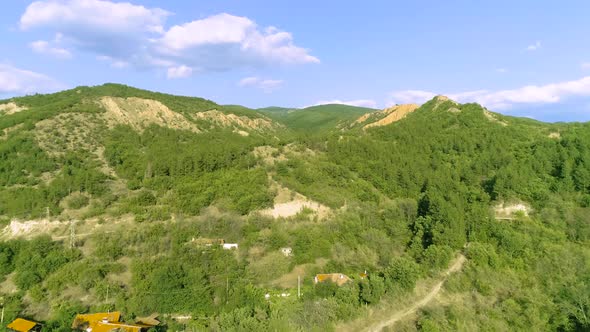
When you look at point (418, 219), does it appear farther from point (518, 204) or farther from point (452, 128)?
point (452, 128)

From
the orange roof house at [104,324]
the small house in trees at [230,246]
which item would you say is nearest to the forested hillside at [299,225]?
the small house in trees at [230,246]

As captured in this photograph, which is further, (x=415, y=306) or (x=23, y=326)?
(x=23, y=326)

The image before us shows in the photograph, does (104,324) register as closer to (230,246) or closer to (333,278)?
(230,246)

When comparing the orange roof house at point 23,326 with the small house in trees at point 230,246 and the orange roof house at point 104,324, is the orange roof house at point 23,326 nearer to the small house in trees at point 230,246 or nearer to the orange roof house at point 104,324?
the orange roof house at point 104,324

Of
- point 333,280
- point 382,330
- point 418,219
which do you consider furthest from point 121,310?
point 418,219

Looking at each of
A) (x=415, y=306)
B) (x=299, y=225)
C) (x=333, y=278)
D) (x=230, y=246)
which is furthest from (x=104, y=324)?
(x=415, y=306)

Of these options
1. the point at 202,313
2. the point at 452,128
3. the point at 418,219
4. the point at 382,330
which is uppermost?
the point at 452,128

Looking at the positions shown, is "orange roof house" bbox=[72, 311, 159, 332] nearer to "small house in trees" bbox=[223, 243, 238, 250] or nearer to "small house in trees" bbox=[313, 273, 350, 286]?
"small house in trees" bbox=[223, 243, 238, 250]
